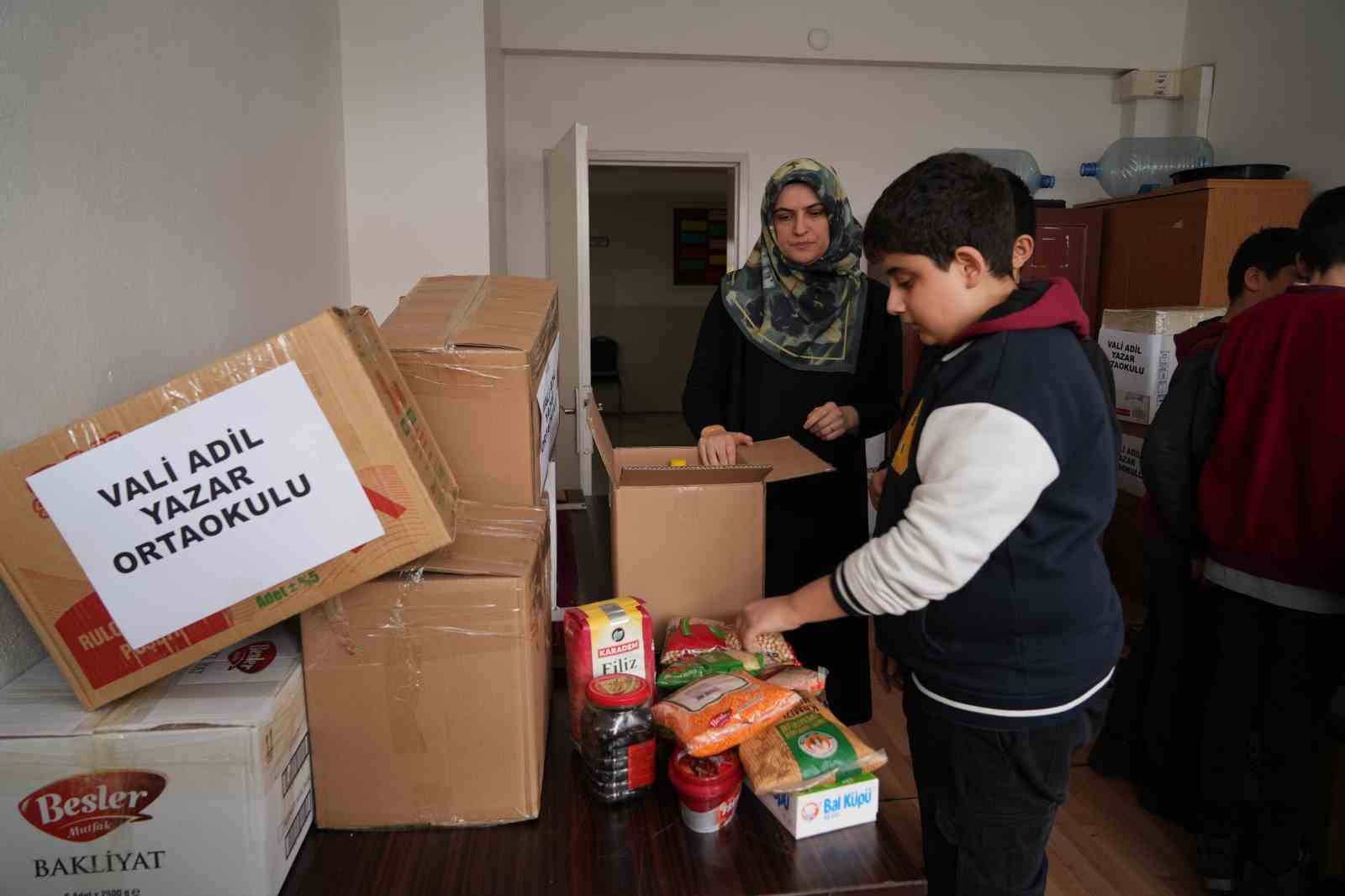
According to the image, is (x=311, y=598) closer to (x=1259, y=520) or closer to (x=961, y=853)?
(x=961, y=853)

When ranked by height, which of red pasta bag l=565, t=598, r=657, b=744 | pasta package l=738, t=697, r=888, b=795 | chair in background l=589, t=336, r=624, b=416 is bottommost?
chair in background l=589, t=336, r=624, b=416

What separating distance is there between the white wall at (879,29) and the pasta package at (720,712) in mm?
3351

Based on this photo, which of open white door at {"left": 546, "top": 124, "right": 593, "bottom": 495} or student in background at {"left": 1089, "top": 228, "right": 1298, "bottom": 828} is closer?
student in background at {"left": 1089, "top": 228, "right": 1298, "bottom": 828}

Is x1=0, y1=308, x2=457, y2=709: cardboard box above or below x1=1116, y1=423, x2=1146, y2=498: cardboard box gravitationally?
above

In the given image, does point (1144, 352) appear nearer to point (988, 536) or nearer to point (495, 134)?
point (988, 536)

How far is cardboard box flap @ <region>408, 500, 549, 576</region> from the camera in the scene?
0.90 m

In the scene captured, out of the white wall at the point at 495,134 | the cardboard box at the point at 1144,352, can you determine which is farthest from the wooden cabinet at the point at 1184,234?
the white wall at the point at 495,134

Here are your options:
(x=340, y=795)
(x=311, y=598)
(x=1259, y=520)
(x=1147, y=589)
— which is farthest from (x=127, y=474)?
(x=1147, y=589)

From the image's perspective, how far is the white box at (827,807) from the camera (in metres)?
0.91

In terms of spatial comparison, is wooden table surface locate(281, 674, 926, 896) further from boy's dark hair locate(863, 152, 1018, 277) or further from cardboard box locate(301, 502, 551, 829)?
boy's dark hair locate(863, 152, 1018, 277)

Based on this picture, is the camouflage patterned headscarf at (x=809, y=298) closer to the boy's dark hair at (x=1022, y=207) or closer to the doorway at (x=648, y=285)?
the boy's dark hair at (x=1022, y=207)

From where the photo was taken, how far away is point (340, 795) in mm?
927

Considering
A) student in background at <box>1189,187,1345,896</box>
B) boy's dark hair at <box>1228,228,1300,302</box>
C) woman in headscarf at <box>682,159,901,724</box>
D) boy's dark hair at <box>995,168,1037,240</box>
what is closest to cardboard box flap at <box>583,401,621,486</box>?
woman in headscarf at <box>682,159,901,724</box>

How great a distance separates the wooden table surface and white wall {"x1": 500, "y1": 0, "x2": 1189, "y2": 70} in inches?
135
